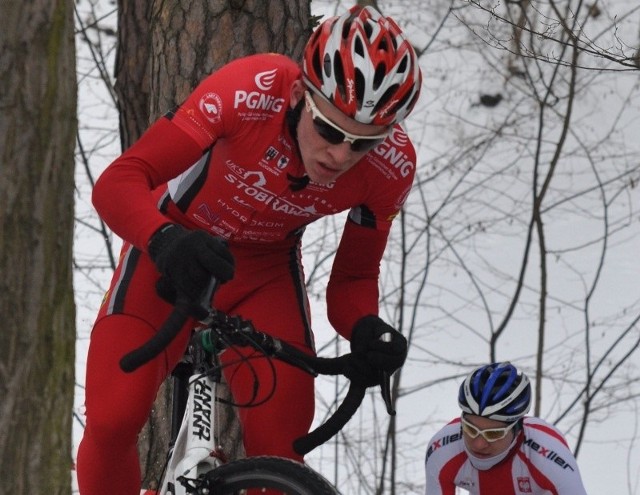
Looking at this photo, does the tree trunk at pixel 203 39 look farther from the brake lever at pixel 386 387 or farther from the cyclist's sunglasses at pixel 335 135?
the cyclist's sunglasses at pixel 335 135

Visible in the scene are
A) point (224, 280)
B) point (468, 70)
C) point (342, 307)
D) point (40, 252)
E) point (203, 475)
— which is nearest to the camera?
point (40, 252)

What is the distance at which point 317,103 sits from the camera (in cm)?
355

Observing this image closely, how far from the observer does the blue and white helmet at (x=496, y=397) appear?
520cm

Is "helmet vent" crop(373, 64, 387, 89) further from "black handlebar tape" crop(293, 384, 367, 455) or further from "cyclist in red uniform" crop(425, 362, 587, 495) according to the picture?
"cyclist in red uniform" crop(425, 362, 587, 495)

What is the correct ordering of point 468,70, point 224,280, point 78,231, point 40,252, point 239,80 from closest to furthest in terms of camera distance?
point 40,252, point 224,280, point 239,80, point 78,231, point 468,70

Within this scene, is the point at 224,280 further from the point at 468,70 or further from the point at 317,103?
the point at 468,70

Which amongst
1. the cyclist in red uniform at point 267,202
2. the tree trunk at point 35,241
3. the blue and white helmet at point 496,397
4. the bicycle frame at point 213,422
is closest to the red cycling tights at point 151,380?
the cyclist in red uniform at point 267,202

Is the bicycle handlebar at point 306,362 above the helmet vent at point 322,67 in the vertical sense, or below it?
below

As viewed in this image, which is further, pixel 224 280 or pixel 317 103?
pixel 317 103

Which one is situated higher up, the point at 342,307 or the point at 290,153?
the point at 290,153

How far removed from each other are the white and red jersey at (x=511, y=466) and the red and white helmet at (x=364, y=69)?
87.3 inches

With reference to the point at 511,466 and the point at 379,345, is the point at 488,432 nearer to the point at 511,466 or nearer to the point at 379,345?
the point at 511,466

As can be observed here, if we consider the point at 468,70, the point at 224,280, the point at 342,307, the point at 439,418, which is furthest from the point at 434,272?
the point at 224,280

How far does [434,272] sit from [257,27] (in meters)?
7.54
